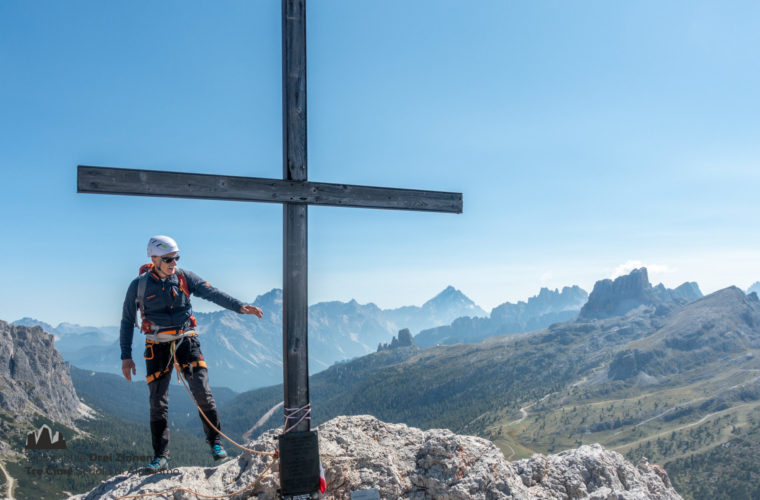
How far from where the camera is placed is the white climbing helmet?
695 cm

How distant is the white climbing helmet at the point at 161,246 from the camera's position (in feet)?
22.8

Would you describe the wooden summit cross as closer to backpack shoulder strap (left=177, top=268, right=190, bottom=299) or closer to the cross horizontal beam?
the cross horizontal beam

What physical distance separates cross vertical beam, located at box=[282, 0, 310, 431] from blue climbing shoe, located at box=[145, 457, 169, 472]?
2.07 meters

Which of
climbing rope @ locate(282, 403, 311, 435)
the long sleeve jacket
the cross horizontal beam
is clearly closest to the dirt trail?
the long sleeve jacket

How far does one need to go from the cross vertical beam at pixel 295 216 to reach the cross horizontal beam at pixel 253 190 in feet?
0.71

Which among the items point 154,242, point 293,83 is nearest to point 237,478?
point 154,242

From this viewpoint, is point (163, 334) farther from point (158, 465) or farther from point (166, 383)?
point (158, 465)

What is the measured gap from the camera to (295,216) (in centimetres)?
700

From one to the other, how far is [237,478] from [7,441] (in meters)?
254

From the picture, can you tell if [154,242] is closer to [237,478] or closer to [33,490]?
[237,478]

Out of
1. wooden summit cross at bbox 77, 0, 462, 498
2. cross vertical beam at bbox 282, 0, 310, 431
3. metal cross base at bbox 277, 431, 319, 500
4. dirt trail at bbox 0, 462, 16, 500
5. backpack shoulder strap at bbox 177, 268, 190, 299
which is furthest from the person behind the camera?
dirt trail at bbox 0, 462, 16, 500

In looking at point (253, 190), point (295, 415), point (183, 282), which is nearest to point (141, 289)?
point (183, 282)

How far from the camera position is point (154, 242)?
702 cm

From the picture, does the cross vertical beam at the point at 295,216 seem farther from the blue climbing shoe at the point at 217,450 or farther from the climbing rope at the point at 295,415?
the blue climbing shoe at the point at 217,450
